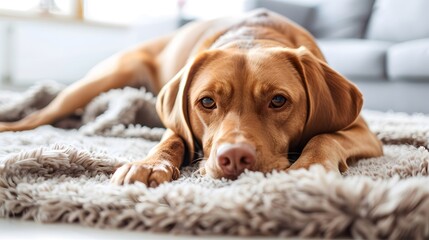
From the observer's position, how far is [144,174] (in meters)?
1.56

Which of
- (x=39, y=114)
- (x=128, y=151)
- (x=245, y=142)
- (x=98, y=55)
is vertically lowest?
(x=98, y=55)

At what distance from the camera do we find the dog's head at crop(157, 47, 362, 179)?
1771 mm

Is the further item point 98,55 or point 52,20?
point 98,55

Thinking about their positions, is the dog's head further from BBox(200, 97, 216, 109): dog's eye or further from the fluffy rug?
the fluffy rug

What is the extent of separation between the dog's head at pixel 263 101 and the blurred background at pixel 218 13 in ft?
7.60

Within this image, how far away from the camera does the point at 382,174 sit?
167 centimetres

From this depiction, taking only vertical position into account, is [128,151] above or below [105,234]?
below

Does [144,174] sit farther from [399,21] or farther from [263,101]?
[399,21]

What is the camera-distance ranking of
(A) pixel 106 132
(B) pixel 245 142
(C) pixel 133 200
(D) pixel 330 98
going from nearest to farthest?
(C) pixel 133 200, (B) pixel 245 142, (D) pixel 330 98, (A) pixel 106 132

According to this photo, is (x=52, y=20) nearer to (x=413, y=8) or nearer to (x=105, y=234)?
(x=413, y=8)

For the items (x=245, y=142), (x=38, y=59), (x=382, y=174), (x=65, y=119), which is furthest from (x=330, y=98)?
(x=38, y=59)

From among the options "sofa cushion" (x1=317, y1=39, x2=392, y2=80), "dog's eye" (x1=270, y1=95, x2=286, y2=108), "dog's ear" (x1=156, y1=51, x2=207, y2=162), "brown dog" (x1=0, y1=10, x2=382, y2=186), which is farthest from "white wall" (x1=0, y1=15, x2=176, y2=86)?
"dog's eye" (x1=270, y1=95, x2=286, y2=108)

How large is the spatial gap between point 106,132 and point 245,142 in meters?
1.39

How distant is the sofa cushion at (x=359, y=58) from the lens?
449cm
